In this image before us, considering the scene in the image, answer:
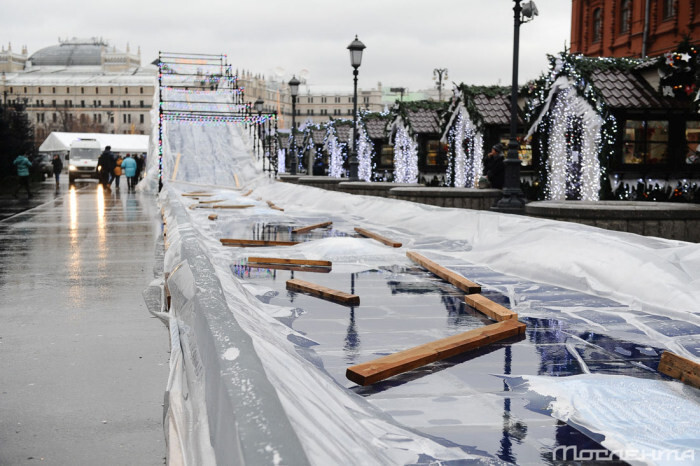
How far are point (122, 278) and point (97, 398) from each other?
4999 mm

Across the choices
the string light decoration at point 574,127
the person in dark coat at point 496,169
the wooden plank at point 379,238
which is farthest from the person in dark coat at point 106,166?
the wooden plank at point 379,238

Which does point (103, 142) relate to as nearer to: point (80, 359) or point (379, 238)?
point (379, 238)

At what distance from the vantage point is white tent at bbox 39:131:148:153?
2370 inches

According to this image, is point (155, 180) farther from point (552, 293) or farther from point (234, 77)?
point (552, 293)

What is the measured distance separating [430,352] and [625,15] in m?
35.1

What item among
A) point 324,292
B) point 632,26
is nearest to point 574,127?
point 324,292

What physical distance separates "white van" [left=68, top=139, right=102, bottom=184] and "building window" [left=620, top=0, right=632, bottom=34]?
102ft

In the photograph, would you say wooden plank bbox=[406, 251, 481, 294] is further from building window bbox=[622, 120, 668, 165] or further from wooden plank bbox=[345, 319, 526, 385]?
building window bbox=[622, 120, 668, 165]

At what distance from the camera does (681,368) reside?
12.7 ft

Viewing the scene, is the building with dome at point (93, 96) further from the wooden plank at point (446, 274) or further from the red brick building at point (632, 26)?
the wooden plank at point (446, 274)

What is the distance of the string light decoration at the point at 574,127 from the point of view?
15742 millimetres

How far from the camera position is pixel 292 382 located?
2.95 metres

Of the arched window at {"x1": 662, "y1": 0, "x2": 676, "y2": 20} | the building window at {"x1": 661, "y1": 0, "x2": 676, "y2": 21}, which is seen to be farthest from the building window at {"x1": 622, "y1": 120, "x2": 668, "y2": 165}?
the building window at {"x1": 661, "y1": 0, "x2": 676, "y2": 21}

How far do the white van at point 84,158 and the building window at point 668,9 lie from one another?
32928mm
